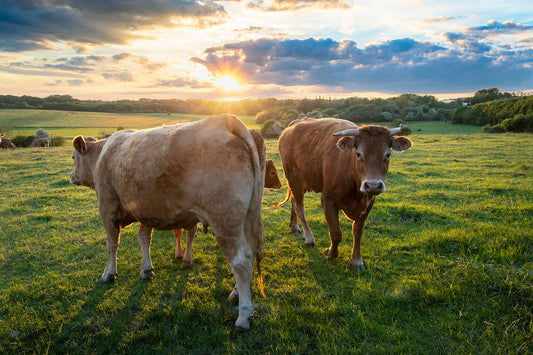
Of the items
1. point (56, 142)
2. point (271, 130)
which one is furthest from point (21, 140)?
point (271, 130)

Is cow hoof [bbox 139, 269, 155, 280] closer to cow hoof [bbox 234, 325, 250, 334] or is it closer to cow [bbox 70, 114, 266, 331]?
cow [bbox 70, 114, 266, 331]

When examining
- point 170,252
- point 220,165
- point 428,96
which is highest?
point 428,96

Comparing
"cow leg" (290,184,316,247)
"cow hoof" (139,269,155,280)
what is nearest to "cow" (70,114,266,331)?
"cow hoof" (139,269,155,280)

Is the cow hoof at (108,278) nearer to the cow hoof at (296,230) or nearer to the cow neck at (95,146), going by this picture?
the cow neck at (95,146)

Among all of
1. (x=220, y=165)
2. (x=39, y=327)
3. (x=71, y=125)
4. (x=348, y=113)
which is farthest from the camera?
(x=348, y=113)

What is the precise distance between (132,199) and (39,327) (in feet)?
6.50

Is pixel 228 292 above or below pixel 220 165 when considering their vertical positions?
below

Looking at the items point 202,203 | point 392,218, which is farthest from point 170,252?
point 392,218

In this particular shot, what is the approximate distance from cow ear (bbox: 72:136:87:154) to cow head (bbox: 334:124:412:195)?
15.0 ft

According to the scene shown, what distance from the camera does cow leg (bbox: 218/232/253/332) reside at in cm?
357

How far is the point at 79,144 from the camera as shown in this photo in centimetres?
539

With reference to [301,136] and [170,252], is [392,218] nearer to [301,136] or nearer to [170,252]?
[301,136]

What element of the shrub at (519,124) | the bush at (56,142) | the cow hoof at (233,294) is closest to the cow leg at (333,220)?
the cow hoof at (233,294)

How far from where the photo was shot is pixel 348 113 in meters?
59.1
